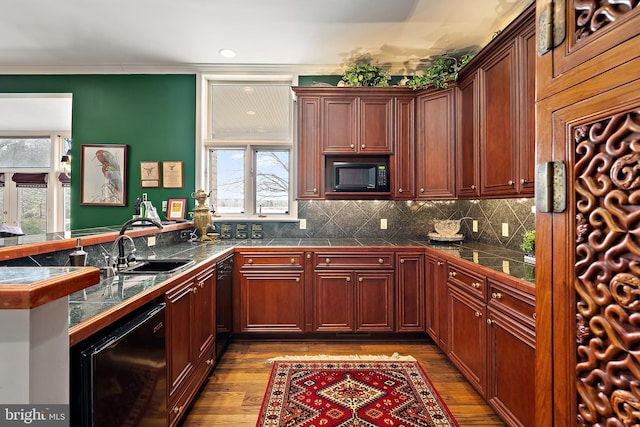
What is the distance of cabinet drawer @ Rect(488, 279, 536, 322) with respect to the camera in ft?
5.07

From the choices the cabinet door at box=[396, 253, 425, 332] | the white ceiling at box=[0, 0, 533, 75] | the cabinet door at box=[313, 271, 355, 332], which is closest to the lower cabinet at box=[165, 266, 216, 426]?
the cabinet door at box=[313, 271, 355, 332]

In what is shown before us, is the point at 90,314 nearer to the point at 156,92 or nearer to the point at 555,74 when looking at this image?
the point at 555,74

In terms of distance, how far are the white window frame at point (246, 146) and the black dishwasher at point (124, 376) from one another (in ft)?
7.13

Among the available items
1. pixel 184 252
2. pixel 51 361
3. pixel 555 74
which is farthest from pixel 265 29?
pixel 51 361

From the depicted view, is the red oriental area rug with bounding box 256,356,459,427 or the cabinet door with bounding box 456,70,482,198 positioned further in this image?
the cabinet door with bounding box 456,70,482,198

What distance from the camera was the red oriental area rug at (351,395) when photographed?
1.90 m

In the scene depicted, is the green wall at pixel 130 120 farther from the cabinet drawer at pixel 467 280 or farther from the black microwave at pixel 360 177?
the cabinet drawer at pixel 467 280

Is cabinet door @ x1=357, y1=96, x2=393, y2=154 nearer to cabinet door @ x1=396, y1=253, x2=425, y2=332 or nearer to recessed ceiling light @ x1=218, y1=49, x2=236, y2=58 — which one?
cabinet door @ x1=396, y1=253, x2=425, y2=332

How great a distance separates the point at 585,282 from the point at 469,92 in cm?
253

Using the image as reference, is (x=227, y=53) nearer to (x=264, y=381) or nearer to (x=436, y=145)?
(x=436, y=145)

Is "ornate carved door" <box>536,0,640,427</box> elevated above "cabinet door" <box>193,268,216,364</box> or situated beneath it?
elevated above

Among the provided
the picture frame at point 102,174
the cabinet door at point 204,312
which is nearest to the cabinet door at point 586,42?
the cabinet door at point 204,312

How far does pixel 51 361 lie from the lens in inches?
27.5

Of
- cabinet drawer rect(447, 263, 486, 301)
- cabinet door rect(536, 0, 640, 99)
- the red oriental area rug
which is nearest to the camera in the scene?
cabinet door rect(536, 0, 640, 99)
